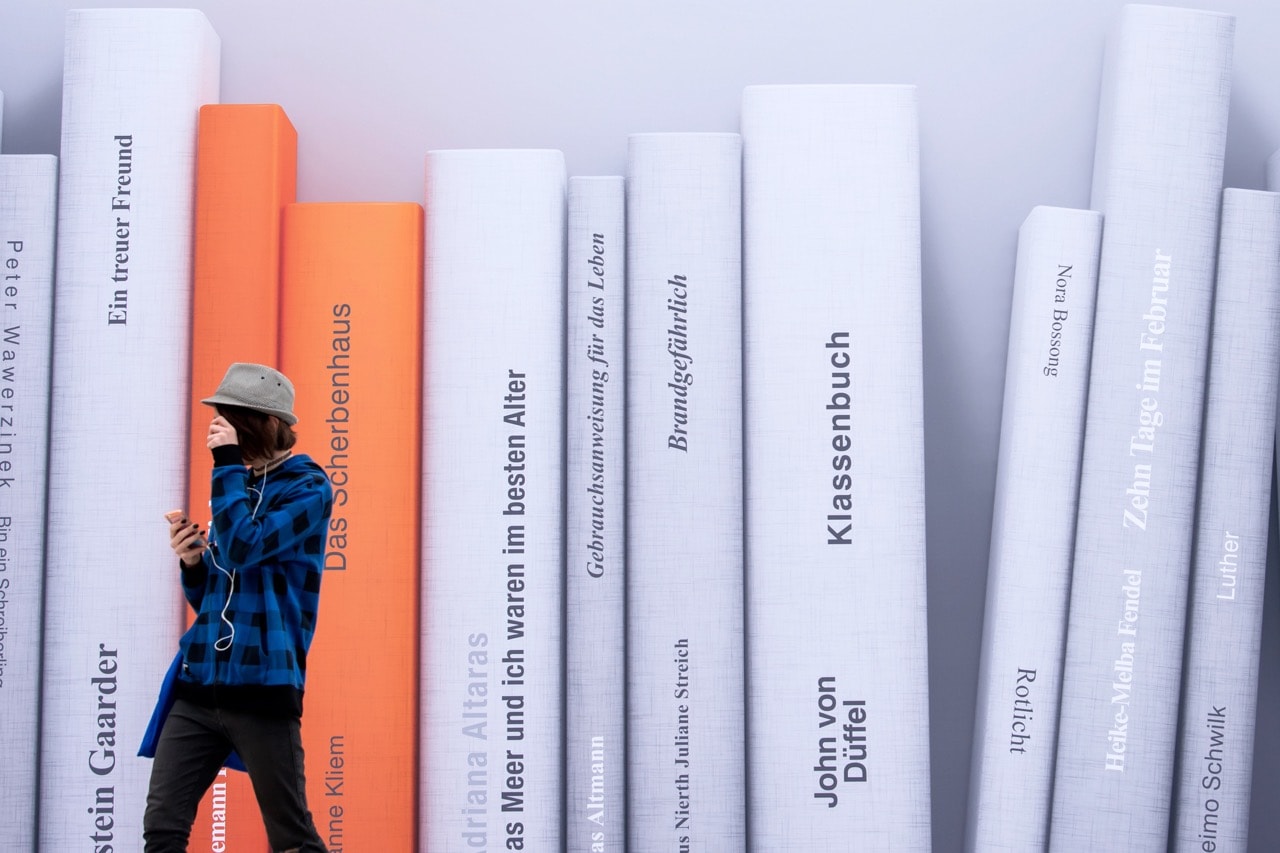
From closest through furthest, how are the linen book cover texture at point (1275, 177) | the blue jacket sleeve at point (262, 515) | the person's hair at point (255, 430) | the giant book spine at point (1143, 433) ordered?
1. the blue jacket sleeve at point (262, 515)
2. the person's hair at point (255, 430)
3. the giant book spine at point (1143, 433)
4. the linen book cover texture at point (1275, 177)

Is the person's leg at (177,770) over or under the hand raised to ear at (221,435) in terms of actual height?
under

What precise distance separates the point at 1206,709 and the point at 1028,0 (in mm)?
1293

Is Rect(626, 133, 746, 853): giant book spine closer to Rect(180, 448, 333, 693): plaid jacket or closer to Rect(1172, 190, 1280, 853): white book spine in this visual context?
Rect(180, 448, 333, 693): plaid jacket

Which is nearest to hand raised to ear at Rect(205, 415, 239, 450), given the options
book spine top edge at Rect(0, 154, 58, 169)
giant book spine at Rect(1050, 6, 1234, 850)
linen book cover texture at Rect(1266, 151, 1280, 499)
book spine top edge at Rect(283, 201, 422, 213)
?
book spine top edge at Rect(283, 201, 422, 213)

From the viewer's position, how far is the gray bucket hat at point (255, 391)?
145cm

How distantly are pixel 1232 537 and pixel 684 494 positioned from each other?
2.98ft

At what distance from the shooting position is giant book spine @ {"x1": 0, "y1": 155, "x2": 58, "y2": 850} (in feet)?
5.84

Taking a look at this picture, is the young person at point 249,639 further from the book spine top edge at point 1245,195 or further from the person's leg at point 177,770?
the book spine top edge at point 1245,195

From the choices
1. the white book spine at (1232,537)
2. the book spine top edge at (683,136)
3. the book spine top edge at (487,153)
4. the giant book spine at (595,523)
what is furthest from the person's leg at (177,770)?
the white book spine at (1232,537)

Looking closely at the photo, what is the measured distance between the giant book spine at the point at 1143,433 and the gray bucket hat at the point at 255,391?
1.28 meters

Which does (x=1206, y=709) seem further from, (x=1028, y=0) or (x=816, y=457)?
(x=1028, y=0)

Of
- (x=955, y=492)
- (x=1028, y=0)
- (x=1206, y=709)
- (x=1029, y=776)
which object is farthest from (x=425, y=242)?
(x=1206, y=709)

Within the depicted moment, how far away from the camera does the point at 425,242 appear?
186cm

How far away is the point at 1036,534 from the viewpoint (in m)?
1.79
